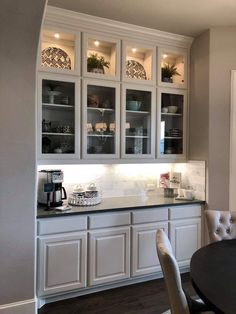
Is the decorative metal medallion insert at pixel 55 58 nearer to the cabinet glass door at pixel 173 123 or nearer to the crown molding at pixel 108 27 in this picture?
→ the crown molding at pixel 108 27

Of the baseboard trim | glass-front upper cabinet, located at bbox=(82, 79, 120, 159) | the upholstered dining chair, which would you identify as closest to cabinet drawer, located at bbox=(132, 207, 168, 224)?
glass-front upper cabinet, located at bbox=(82, 79, 120, 159)

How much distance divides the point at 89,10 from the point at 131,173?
1943 mm

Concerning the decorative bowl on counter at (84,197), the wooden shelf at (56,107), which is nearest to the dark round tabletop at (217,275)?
the decorative bowl on counter at (84,197)

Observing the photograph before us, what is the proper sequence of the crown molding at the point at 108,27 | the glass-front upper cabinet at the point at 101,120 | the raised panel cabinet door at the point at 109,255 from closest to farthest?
the raised panel cabinet door at the point at 109,255 → the crown molding at the point at 108,27 → the glass-front upper cabinet at the point at 101,120

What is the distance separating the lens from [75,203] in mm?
2789

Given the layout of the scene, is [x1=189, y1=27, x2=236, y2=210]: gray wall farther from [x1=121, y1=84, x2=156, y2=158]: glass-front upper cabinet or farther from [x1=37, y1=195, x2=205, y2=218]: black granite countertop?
[x1=121, y1=84, x2=156, y2=158]: glass-front upper cabinet

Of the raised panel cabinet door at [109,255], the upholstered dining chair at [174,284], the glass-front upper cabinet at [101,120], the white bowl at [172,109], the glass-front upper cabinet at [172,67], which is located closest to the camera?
the upholstered dining chair at [174,284]

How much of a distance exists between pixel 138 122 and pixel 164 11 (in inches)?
48.3

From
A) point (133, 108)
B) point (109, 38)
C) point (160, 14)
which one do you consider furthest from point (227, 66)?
point (109, 38)

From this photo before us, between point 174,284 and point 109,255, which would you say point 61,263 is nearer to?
point 109,255

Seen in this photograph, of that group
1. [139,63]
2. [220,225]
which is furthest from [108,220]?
[139,63]

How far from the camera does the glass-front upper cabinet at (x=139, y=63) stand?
3.12 metres

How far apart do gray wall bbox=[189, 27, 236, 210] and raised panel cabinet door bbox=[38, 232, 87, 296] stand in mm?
1627

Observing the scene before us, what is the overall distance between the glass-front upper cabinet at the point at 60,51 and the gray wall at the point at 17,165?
542 millimetres
